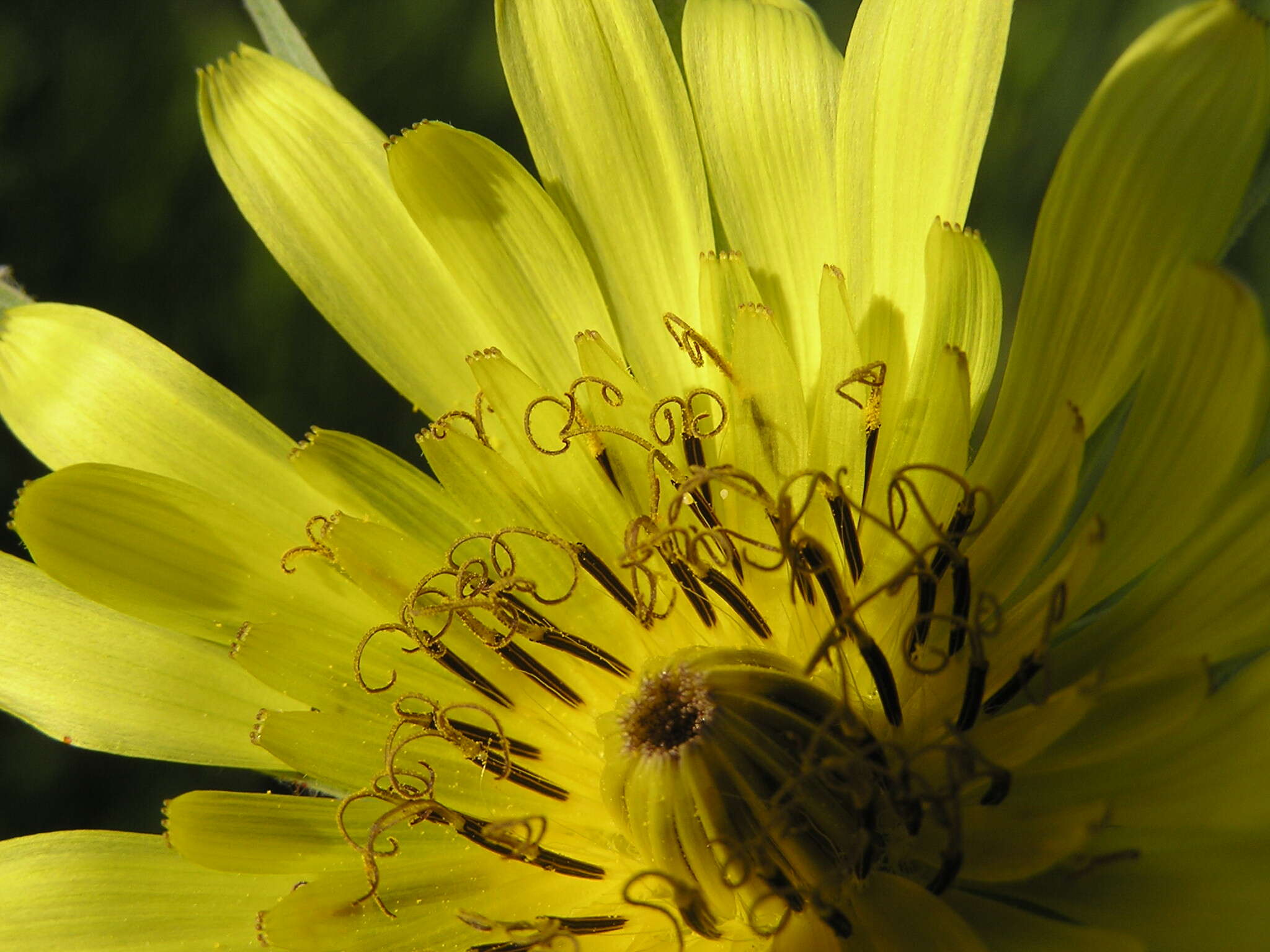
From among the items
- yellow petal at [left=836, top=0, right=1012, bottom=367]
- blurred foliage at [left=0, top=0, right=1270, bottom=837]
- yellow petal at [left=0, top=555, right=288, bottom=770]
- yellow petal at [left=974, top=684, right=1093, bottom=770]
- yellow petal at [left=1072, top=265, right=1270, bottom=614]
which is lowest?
yellow petal at [left=974, top=684, right=1093, bottom=770]

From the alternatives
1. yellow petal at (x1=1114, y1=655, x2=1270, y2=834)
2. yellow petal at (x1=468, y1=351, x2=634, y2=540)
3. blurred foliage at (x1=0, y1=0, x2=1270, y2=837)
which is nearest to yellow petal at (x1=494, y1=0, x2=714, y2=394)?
yellow petal at (x1=468, y1=351, x2=634, y2=540)

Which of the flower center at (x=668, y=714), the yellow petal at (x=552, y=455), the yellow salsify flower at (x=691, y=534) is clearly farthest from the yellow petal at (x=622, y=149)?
the flower center at (x=668, y=714)

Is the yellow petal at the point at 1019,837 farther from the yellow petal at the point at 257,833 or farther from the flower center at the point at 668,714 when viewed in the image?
the yellow petal at the point at 257,833

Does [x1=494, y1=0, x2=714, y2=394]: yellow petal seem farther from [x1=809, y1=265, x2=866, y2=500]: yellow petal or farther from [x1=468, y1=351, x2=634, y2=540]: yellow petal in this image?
[x1=809, y1=265, x2=866, y2=500]: yellow petal

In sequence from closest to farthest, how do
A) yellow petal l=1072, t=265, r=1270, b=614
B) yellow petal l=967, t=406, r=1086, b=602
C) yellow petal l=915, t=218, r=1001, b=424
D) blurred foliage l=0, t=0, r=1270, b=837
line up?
1. yellow petal l=1072, t=265, r=1270, b=614
2. yellow petal l=967, t=406, r=1086, b=602
3. yellow petal l=915, t=218, r=1001, b=424
4. blurred foliage l=0, t=0, r=1270, b=837

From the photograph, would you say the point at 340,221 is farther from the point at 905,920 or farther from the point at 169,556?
the point at 905,920
